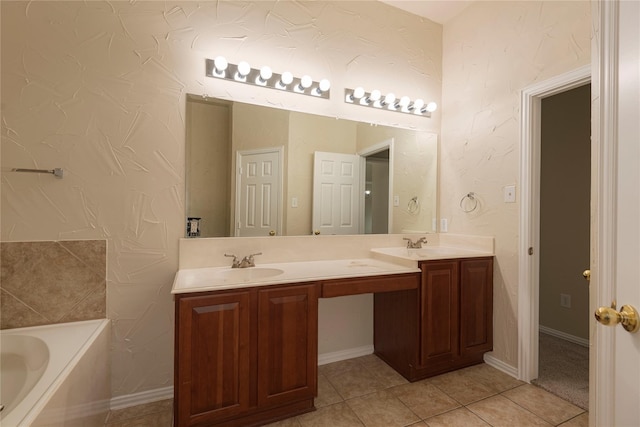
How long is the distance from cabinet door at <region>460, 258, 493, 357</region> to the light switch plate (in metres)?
0.46

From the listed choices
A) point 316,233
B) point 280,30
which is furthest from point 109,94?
point 316,233

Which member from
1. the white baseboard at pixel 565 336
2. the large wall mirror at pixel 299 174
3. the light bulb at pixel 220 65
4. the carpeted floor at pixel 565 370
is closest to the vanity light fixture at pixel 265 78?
the light bulb at pixel 220 65

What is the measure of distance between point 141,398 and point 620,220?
7.64 ft

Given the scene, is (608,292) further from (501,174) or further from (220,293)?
(501,174)

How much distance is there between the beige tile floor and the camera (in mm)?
1591

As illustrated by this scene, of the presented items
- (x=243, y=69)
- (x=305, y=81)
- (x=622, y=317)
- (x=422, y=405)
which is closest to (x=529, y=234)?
(x=422, y=405)

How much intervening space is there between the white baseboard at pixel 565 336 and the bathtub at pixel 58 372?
136 inches

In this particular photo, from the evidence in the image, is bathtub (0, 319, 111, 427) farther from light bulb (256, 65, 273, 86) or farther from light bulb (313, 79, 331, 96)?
light bulb (313, 79, 331, 96)

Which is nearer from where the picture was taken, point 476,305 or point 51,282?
point 51,282

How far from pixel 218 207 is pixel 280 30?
1324 mm

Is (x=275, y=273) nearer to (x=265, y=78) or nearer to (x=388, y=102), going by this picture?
(x=265, y=78)

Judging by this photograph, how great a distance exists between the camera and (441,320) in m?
1.99

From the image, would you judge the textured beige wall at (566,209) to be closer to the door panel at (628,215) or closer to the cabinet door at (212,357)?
the door panel at (628,215)

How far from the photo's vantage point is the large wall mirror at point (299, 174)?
1.90m
